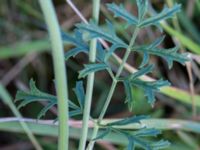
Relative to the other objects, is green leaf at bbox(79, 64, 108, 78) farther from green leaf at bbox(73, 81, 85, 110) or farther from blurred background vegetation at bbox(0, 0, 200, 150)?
blurred background vegetation at bbox(0, 0, 200, 150)

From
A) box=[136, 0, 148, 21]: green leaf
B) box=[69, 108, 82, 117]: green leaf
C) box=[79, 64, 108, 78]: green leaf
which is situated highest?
box=[136, 0, 148, 21]: green leaf

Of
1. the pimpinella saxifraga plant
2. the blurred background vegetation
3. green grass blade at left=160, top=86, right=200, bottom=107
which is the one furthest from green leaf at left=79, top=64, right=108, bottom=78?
the blurred background vegetation

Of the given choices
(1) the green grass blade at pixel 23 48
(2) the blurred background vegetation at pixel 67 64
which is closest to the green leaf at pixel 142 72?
(2) the blurred background vegetation at pixel 67 64

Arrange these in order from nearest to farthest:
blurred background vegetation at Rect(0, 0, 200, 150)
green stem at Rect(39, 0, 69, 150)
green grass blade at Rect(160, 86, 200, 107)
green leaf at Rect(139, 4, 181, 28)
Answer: green stem at Rect(39, 0, 69, 150)
green leaf at Rect(139, 4, 181, 28)
green grass blade at Rect(160, 86, 200, 107)
blurred background vegetation at Rect(0, 0, 200, 150)

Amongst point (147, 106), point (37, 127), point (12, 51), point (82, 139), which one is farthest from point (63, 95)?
point (12, 51)

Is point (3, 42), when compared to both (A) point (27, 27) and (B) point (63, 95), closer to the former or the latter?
(A) point (27, 27)

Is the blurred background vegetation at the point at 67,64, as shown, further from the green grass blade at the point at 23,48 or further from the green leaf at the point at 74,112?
the green leaf at the point at 74,112
